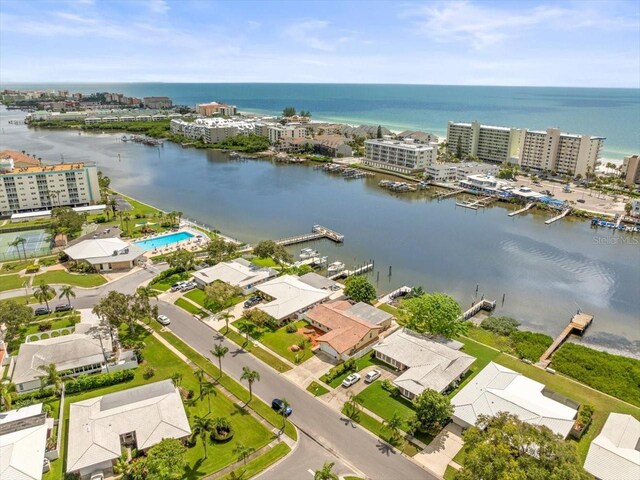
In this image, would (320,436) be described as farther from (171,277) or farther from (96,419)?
(171,277)

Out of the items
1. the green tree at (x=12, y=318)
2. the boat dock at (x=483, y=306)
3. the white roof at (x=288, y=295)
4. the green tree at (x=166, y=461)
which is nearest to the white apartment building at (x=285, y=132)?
the white roof at (x=288, y=295)

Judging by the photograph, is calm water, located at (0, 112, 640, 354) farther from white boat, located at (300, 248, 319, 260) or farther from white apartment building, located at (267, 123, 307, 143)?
white apartment building, located at (267, 123, 307, 143)

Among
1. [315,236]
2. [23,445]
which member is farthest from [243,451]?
[315,236]

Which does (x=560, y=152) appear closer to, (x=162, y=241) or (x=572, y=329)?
(x=572, y=329)

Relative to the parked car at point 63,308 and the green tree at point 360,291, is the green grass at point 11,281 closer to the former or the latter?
the parked car at point 63,308

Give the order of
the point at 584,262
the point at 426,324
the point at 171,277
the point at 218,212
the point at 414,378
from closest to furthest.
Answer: the point at 414,378, the point at 426,324, the point at 171,277, the point at 584,262, the point at 218,212

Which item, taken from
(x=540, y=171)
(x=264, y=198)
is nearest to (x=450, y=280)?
(x=264, y=198)
